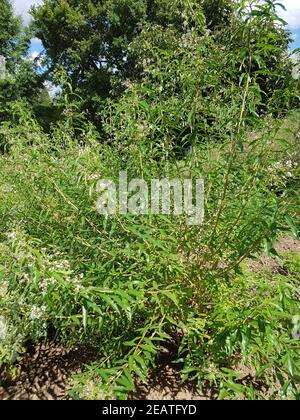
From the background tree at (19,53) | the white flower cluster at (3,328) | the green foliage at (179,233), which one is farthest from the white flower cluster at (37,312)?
the background tree at (19,53)

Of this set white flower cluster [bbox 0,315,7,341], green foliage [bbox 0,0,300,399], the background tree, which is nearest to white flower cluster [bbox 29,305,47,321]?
green foliage [bbox 0,0,300,399]

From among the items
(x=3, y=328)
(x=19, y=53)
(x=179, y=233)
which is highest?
(x=19, y=53)

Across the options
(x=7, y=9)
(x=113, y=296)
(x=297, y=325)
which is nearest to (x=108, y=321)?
(x=113, y=296)

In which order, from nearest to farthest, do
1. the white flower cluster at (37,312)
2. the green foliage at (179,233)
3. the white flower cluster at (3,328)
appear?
the green foliage at (179,233) < the white flower cluster at (37,312) < the white flower cluster at (3,328)

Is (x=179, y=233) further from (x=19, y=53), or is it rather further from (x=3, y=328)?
(x=19, y=53)

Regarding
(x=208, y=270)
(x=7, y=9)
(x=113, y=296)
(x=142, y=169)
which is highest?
(x=7, y=9)

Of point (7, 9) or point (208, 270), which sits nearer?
point (208, 270)

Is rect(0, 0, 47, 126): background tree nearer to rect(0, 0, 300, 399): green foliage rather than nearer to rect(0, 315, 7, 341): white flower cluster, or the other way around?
rect(0, 0, 300, 399): green foliage

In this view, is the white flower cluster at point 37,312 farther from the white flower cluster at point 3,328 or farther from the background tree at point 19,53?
the background tree at point 19,53

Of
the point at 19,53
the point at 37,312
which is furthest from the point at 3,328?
the point at 19,53

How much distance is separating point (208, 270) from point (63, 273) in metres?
1.06

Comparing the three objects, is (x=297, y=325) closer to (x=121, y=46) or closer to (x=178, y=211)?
(x=178, y=211)
